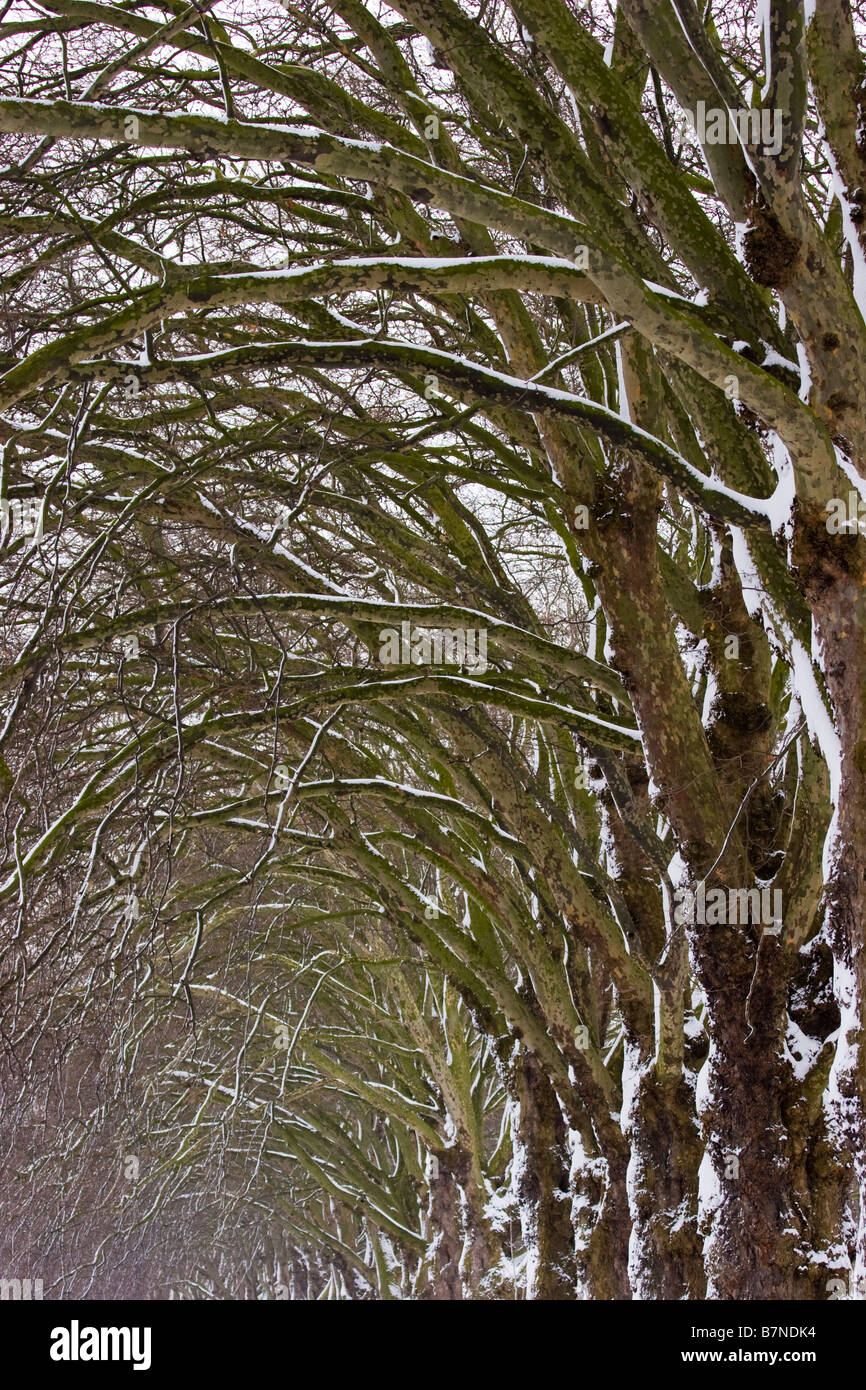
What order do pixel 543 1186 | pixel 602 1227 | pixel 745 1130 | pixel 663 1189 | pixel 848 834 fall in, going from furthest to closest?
pixel 543 1186, pixel 602 1227, pixel 663 1189, pixel 745 1130, pixel 848 834

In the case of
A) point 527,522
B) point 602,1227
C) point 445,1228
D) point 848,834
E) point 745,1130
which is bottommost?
point 445,1228

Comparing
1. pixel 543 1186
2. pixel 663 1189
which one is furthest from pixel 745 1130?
pixel 543 1186

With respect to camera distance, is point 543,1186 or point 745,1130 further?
point 543,1186

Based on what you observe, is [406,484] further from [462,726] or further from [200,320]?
[200,320]

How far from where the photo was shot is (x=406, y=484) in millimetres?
8320

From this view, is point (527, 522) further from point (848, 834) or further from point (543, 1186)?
point (848, 834)

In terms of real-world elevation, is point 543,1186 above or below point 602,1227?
above

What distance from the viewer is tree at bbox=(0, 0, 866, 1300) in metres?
4.10

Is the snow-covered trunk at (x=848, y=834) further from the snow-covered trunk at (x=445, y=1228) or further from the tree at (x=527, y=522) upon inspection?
the snow-covered trunk at (x=445, y=1228)

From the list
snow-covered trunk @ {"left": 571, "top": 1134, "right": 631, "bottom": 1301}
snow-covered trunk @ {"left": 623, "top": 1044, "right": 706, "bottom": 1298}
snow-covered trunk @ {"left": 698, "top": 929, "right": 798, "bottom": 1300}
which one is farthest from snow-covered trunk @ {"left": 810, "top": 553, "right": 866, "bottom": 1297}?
snow-covered trunk @ {"left": 571, "top": 1134, "right": 631, "bottom": 1301}

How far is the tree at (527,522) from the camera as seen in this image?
410cm

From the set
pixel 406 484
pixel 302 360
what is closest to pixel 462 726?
pixel 406 484

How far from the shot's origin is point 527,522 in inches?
419
